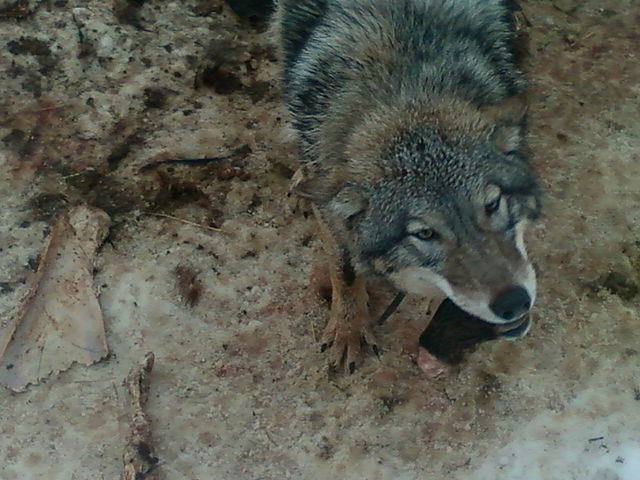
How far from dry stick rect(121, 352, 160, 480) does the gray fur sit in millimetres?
1147

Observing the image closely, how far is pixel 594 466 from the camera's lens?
3.96 meters

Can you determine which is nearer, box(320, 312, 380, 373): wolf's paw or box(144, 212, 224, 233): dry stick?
box(320, 312, 380, 373): wolf's paw

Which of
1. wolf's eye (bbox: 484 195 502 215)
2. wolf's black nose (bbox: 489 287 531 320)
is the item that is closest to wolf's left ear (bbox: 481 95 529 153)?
wolf's eye (bbox: 484 195 502 215)

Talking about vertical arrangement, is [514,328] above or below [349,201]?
below

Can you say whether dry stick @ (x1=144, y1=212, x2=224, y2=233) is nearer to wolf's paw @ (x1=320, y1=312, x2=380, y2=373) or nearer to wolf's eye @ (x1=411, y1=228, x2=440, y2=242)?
wolf's paw @ (x1=320, y1=312, x2=380, y2=373)

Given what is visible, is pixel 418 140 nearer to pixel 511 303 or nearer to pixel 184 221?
pixel 511 303

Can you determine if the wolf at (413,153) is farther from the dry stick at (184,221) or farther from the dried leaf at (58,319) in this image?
the dried leaf at (58,319)

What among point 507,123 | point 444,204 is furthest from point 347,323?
point 507,123

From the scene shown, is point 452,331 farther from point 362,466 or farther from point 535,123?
point 535,123

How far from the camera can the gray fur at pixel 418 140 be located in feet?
11.7

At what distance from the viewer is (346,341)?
4320mm

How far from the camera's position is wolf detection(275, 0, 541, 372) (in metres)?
3.55

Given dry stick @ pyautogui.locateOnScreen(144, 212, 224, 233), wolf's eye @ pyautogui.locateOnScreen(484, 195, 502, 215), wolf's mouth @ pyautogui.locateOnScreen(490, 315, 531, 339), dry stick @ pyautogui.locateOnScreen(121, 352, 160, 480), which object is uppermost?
wolf's eye @ pyautogui.locateOnScreen(484, 195, 502, 215)

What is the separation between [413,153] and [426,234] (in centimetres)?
34
